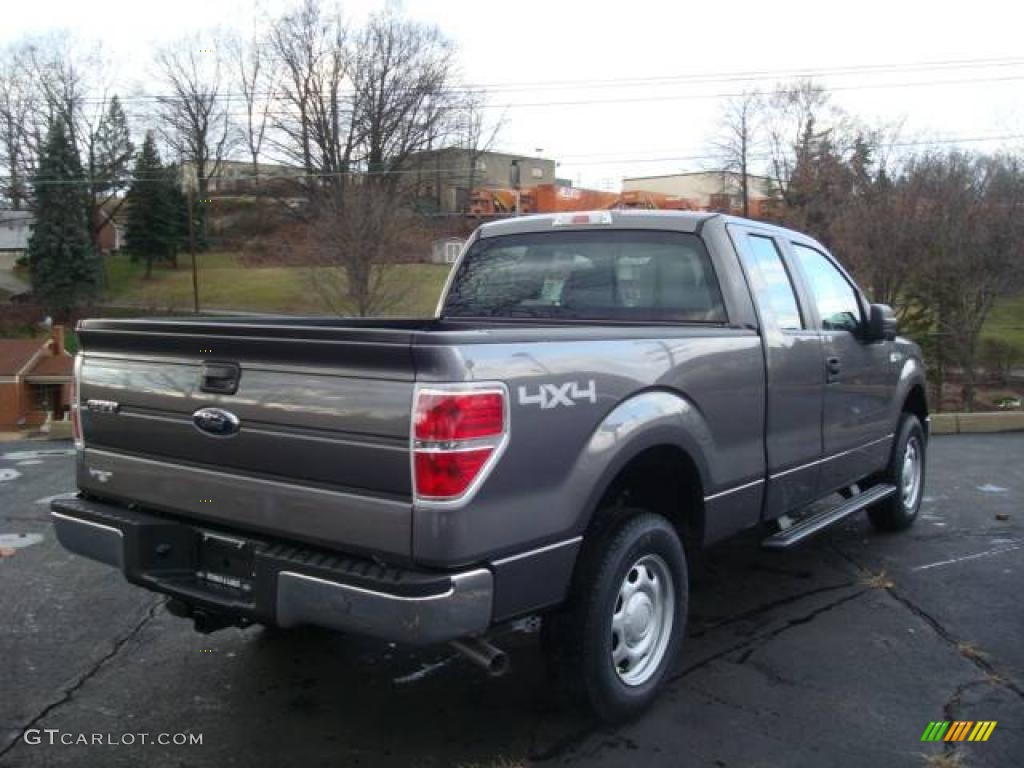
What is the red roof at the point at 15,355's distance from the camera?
3712cm

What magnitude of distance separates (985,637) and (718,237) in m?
2.30

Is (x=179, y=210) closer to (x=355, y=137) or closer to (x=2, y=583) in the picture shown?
(x=355, y=137)

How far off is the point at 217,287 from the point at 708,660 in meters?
58.2

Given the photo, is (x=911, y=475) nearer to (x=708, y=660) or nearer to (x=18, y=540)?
(x=708, y=660)

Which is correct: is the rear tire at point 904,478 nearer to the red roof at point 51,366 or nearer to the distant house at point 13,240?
the red roof at point 51,366

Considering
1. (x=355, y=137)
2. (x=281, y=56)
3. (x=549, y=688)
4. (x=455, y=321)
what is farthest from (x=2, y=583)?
(x=281, y=56)

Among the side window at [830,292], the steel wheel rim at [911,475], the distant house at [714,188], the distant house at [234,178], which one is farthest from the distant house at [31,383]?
the side window at [830,292]

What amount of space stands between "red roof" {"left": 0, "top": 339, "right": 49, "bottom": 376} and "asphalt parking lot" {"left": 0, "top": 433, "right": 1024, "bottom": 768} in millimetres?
36162

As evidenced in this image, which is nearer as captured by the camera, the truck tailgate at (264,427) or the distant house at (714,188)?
the truck tailgate at (264,427)

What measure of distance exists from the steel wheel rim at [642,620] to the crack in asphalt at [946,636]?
1.45 m

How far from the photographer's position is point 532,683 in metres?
3.81

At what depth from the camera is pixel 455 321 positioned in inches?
190

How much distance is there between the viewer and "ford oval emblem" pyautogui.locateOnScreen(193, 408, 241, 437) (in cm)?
306

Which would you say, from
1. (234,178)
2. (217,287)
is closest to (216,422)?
(217,287)
